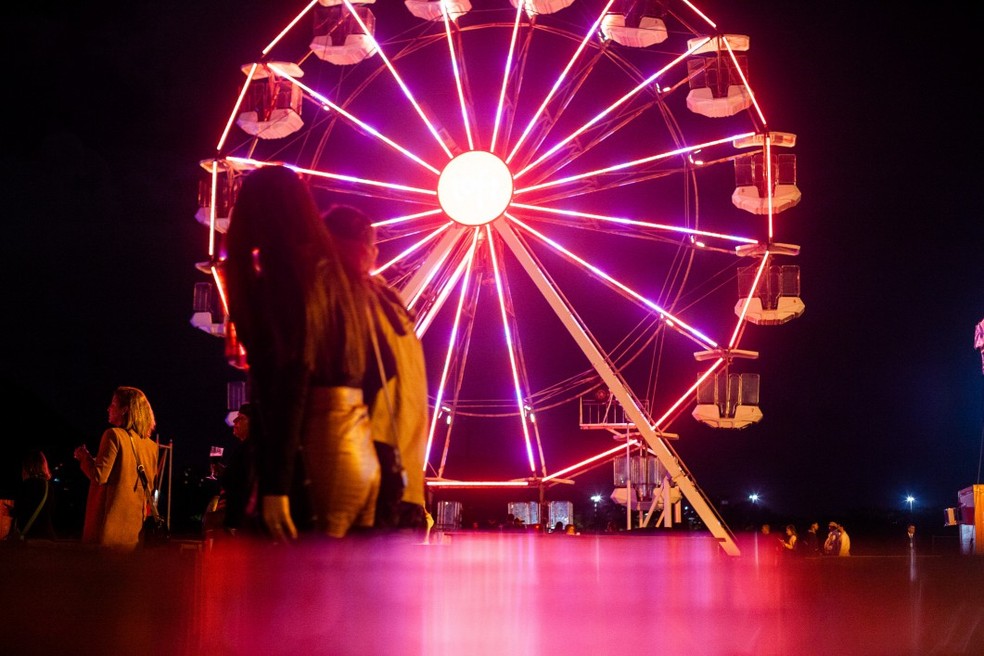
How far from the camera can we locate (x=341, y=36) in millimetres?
11711

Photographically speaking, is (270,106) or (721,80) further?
(721,80)

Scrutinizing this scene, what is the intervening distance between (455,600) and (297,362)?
789 mm

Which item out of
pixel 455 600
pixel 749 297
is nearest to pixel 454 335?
pixel 749 297

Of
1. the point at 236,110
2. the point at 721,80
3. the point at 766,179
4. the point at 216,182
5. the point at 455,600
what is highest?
the point at 721,80

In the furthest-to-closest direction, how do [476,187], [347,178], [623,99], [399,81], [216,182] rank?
[623,99] → [399,81] → [347,178] → [216,182] → [476,187]

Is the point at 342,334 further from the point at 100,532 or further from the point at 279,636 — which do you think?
the point at 100,532

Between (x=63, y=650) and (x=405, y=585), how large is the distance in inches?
34.1

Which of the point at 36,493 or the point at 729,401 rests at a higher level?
the point at 729,401

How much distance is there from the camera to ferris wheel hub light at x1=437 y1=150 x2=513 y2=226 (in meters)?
5.79

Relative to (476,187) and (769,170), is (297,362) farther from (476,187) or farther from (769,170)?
(769,170)

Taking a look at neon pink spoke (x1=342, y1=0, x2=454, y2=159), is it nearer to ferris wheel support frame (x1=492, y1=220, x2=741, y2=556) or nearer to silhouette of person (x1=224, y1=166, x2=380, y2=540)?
ferris wheel support frame (x1=492, y1=220, x2=741, y2=556)

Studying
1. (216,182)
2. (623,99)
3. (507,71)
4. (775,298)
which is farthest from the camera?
(775,298)

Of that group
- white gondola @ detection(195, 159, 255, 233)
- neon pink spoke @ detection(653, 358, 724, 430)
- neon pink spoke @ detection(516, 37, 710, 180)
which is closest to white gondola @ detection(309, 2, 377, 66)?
white gondola @ detection(195, 159, 255, 233)

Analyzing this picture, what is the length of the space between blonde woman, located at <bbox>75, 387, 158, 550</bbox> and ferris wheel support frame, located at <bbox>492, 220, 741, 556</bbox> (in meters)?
6.01
